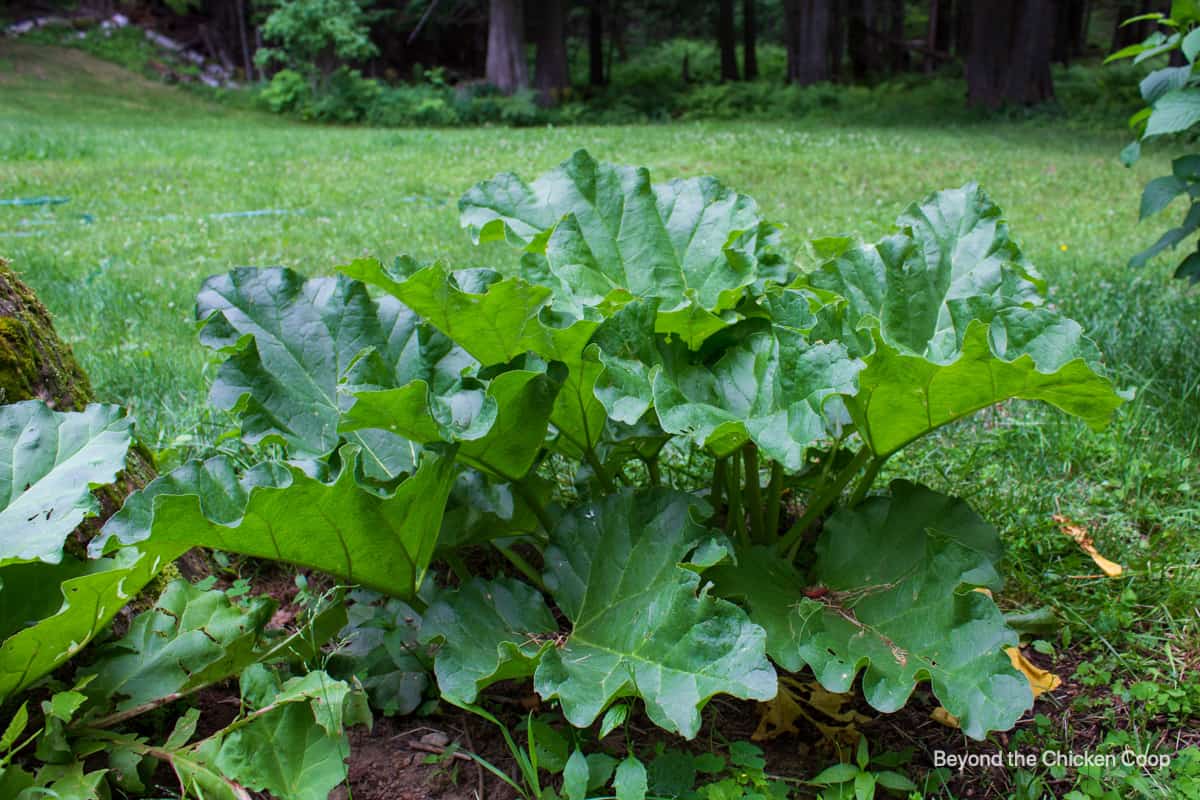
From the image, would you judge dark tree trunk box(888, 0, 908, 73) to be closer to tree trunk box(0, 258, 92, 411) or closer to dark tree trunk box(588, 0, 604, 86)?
dark tree trunk box(588, 0, 604, 86)

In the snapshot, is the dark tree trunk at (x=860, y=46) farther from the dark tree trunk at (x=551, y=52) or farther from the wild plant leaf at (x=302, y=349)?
the wild plant leaf at (x=302, y=349)

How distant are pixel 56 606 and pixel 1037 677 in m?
1.73

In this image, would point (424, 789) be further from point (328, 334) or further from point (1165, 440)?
point (1165, 440)

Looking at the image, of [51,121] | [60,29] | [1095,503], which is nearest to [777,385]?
[1095,503]

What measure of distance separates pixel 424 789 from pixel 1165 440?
2330mm

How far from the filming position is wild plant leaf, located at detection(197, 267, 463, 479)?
5.40 ft

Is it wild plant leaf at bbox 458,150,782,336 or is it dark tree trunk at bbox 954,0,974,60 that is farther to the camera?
dark tree trunk at bbox 954,0,974,60

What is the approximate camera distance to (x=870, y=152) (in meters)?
11.1

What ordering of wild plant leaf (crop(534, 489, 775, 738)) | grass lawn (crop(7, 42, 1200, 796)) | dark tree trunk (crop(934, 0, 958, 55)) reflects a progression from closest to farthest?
1. wild plant leaf (crop(534, 489, 775, 738))
2. grass lawn (crop(7, 42, 1200, 796))
3. dark tree trunk (crop(934, 0, 958, 55))

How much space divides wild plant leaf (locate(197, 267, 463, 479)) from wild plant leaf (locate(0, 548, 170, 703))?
12.0 inches

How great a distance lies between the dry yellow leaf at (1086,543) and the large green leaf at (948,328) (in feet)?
2.23

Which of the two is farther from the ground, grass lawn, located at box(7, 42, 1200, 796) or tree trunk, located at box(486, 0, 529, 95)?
tree trunk, located at box(486, 0, 529, 95)

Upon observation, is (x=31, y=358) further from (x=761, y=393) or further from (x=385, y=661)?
(x=761, y=393)

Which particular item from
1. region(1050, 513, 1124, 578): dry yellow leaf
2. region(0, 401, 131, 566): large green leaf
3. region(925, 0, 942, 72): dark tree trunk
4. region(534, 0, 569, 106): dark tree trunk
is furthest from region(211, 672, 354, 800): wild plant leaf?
region(925, 0, 942, 72): dark tree trunk
